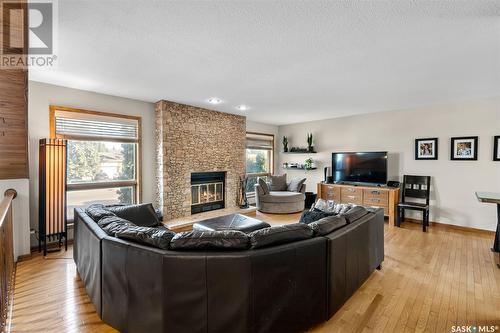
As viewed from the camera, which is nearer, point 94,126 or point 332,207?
point 332,207

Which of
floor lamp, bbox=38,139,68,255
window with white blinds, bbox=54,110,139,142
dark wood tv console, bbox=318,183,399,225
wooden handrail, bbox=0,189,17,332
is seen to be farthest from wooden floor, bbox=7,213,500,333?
window with white blinds, bbox=54,110,139,142

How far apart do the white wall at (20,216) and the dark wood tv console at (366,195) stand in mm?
5907

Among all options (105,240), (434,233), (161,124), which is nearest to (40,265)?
(105,240)

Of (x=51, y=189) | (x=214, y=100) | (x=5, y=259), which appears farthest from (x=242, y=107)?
(x=5, y=259)

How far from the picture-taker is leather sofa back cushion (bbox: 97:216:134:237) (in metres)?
2.03

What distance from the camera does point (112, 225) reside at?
2141 millimetres

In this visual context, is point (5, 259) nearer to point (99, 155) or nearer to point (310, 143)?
point (99, 155)

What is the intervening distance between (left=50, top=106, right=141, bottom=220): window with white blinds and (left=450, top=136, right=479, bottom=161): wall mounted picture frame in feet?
21.0

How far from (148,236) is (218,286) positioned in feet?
2.19

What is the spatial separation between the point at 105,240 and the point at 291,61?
8.71 feet

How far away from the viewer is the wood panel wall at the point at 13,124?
9.87 ft

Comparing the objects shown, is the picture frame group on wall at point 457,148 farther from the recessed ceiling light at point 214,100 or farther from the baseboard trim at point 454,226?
the recessed ceiling light at point 214,100

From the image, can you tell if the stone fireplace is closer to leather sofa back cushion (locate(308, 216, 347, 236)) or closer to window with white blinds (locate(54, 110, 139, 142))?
window with white blinds (locate(54, 110, 139, 142))

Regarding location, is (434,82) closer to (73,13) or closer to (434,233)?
(434,233)
